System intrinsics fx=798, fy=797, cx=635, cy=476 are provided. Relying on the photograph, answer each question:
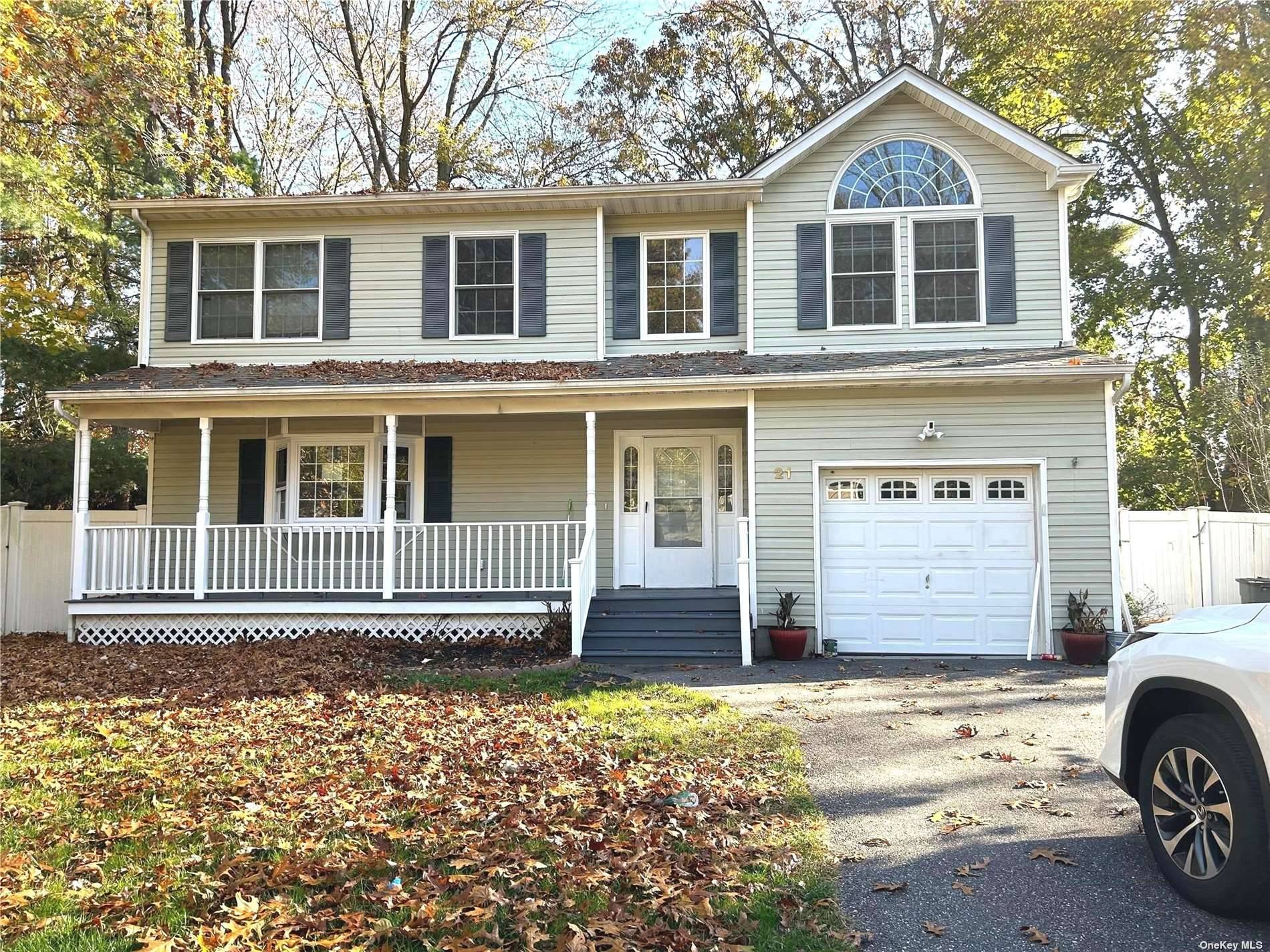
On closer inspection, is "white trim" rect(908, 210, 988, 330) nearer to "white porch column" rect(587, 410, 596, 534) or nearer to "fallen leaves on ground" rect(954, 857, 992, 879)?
"white porch column" rect(587, 410, 596, 534)

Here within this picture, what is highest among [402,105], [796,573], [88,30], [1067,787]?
[402,105]

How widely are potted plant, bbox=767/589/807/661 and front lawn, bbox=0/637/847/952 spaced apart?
2718 mm

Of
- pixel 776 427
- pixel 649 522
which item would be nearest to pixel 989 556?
pixel 776 427

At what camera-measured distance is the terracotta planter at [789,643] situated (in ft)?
31.8

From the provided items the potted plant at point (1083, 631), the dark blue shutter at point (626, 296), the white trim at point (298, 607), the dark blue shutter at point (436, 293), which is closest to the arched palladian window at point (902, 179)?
the dark blue shutter at point (626, 296)

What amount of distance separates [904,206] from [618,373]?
4.69 metres

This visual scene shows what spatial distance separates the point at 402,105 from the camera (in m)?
20.8

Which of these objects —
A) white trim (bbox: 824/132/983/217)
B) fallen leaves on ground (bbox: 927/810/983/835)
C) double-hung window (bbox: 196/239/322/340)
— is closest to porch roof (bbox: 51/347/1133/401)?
double-hung window (bbox: 196/239/322/340)

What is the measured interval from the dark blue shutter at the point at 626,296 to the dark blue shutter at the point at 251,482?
5.67 meters

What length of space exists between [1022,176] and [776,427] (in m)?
4.99

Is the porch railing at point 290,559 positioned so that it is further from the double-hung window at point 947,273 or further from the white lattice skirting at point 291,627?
the double-hung window at point 947,273

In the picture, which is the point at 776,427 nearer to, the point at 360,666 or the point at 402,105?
the point at 360,666

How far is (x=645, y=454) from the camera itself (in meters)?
11.8

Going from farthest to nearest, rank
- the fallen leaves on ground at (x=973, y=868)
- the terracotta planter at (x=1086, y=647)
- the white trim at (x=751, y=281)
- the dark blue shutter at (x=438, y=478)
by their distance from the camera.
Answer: the dark blue shutter at (x=438, y=478), the white trim at (x=751, y=281), the terracotta planter at (x=1086, y=647), the fallen leaves on ground at (x=973, y=868)
